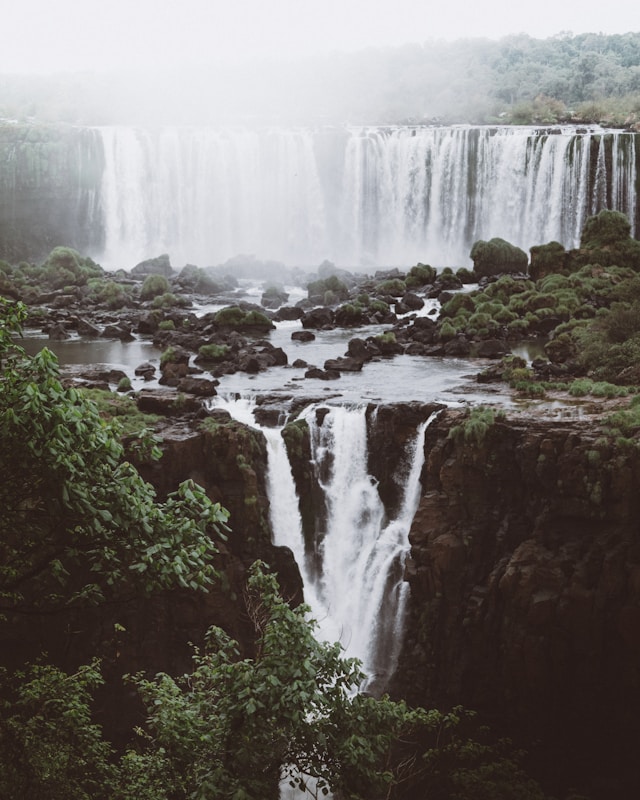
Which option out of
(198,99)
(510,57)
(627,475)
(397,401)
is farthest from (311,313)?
(510,57)

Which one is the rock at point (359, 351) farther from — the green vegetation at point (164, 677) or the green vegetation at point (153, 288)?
the green vegetation at point (164, 677)

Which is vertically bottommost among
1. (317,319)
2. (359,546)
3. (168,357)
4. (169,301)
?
(359,546)

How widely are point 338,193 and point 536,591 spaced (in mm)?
39117

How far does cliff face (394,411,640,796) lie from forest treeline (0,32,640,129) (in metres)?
47.3

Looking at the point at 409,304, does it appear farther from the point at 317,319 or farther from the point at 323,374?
the point at 323,374

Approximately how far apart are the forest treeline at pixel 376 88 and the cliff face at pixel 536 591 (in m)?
47.3

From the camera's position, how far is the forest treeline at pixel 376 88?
7719 centimetres

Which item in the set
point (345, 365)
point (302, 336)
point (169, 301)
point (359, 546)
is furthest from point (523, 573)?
point (169, 301)

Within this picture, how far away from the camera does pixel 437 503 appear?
64.2 feet

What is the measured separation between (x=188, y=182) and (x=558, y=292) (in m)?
27.7

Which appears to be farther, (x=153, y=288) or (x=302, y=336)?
(x=153, y=288)

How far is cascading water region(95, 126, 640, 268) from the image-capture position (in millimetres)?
47062

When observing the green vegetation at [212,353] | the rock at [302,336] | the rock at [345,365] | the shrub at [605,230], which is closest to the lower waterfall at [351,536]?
the rock at [345,365]

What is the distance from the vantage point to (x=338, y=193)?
53.5m
